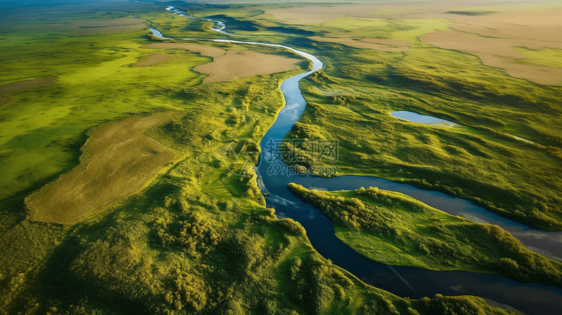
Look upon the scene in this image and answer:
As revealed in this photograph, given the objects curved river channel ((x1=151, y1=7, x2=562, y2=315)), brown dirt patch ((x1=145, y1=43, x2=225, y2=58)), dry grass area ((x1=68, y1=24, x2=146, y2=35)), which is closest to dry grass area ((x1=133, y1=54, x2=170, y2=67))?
brown dirt patch ((x1=145, y1=43, x2=225, y2=58))

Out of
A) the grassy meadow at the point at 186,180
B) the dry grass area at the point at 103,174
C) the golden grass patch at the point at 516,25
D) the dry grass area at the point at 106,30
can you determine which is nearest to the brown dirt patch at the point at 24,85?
the grassy meadow at the point at 186,180

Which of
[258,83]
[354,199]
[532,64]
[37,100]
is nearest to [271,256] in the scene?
[354,199]

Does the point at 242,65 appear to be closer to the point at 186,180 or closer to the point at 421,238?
the point at 186,180

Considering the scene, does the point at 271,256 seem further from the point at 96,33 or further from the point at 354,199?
the point at 96,33

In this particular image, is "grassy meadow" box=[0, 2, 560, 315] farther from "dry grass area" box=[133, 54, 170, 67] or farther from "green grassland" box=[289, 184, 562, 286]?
"dry grass area" box=[133, 54, 170, 67]

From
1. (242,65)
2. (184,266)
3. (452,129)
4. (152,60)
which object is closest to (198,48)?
(152,60)

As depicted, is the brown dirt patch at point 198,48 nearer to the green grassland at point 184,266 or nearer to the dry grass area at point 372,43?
the dry grass area at point 372,43
